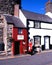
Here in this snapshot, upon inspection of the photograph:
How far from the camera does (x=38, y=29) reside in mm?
29266

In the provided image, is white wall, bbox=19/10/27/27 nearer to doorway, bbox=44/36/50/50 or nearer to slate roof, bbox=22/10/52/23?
slate roof, bbox=22/10/52/23

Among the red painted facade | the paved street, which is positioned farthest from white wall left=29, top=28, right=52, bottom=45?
the paved street

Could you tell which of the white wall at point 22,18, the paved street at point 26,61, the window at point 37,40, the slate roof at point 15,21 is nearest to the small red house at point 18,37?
the slate roof at point 15,21

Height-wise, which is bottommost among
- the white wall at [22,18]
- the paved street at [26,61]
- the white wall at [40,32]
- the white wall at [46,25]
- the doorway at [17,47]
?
the paved street at [26,61]

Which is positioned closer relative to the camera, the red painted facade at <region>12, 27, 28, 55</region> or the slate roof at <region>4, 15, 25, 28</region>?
the red painted facade at <region>12, 27, 28, 55</region>

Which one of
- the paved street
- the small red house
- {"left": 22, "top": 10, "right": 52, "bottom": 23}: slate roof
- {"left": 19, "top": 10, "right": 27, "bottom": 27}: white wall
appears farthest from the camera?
{"left": 22, "top": 10, "right": 52, "bottom": 23}: slate roof

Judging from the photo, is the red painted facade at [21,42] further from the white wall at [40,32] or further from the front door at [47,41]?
the front door at [47,41]

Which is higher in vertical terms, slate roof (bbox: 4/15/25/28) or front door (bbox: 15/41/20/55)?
slate roof (bbox: 4/15/25/28)

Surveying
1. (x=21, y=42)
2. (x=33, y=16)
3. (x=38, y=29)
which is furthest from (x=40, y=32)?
(x=21, y=42)

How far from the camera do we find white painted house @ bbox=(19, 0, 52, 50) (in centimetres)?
2772

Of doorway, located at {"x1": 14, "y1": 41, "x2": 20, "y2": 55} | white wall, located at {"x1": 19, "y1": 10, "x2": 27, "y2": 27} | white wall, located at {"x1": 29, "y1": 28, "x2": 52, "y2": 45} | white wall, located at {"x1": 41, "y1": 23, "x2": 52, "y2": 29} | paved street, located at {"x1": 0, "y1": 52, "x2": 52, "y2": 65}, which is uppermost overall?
white wall, located at {"x1": 19, "y1": 10, "x2": 27, "y2": 27}

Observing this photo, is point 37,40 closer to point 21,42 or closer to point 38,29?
point 38,29

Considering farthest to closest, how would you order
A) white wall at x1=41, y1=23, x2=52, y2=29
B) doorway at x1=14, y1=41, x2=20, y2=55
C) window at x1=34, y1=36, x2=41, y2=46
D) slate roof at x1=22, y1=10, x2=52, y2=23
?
white wall at x1=41, y1=23, x2=52, y2=29 < slate roof at x1=22, y1=10, x2=52, y2=23 < window at x1=34, y1=36, x2=41, y2=46 < doorway at x1=14, y1=41, x2=20, y2=55

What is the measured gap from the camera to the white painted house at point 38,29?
27.7 m
